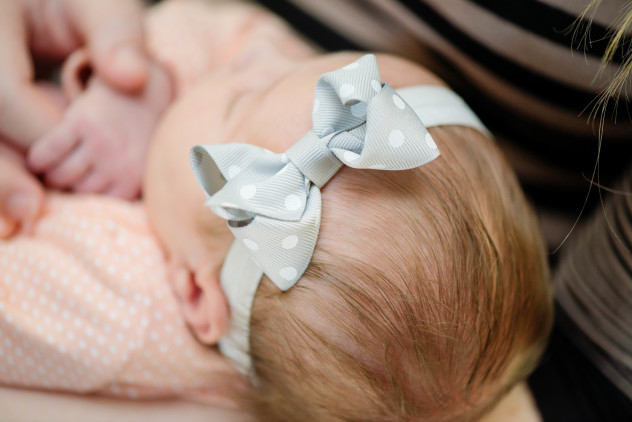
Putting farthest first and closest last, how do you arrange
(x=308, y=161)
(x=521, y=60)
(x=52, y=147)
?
1. (x=52, y=147)
2. (x=521, y=60)
3. (x=308, y=161)

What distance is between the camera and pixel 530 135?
0.82m

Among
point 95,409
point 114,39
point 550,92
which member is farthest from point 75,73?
point 550,92

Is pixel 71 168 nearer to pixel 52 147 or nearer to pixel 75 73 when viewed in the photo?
pixel 52 147

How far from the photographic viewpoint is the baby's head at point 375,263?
0.53 meters

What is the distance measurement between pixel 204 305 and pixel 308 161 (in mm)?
306

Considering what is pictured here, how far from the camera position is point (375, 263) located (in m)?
0.55

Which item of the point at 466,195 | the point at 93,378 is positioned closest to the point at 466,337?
the point at 466,195

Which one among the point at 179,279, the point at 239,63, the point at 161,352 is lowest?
the point at 161,352

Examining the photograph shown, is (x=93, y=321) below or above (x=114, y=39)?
below

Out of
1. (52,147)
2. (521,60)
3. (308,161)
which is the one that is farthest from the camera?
(52,147)

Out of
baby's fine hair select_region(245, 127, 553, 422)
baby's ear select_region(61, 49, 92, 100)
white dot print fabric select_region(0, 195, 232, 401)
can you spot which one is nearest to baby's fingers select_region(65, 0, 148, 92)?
baby's ear select_region(61, 49, 92, 100)

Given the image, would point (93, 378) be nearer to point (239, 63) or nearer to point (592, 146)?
point (239, 63)

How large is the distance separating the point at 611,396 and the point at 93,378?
798 millimetres

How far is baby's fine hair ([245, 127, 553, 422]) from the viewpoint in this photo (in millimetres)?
552
